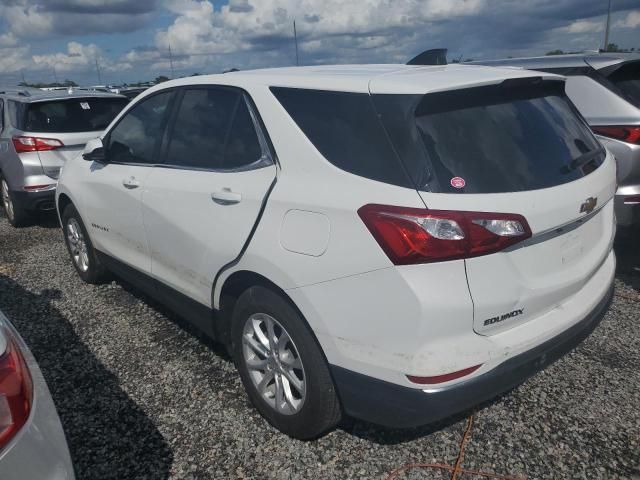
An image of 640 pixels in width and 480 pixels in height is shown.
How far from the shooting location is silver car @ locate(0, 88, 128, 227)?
629cm

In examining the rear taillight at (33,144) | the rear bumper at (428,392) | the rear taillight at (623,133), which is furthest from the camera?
the rear taillight at (33,144)

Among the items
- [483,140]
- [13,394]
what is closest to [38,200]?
[13,394]

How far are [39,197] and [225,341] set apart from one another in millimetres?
4452

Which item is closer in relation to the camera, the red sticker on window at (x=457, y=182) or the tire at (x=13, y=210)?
the red sticker on window at (x=457, y=182)

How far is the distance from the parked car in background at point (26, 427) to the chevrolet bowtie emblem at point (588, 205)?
7.13ft

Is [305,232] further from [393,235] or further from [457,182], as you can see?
[457,182]

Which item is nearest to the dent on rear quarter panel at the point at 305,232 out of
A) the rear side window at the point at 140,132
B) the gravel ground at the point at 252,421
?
the gravel ground at the point at 252,421

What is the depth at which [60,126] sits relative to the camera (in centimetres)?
644

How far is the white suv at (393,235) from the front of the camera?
78.7 inches

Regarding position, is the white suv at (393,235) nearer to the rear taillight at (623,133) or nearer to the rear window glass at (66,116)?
the rear taillight at (623,133)

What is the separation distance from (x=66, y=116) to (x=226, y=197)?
15.9ft

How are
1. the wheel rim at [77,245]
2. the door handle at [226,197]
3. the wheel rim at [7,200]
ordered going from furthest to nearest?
the wheel rim at [7,200]
the wheel rim at [77,245]
the door handle at [226,197]

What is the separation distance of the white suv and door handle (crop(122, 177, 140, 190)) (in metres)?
0.59

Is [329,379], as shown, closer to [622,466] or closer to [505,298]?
[505,298]
